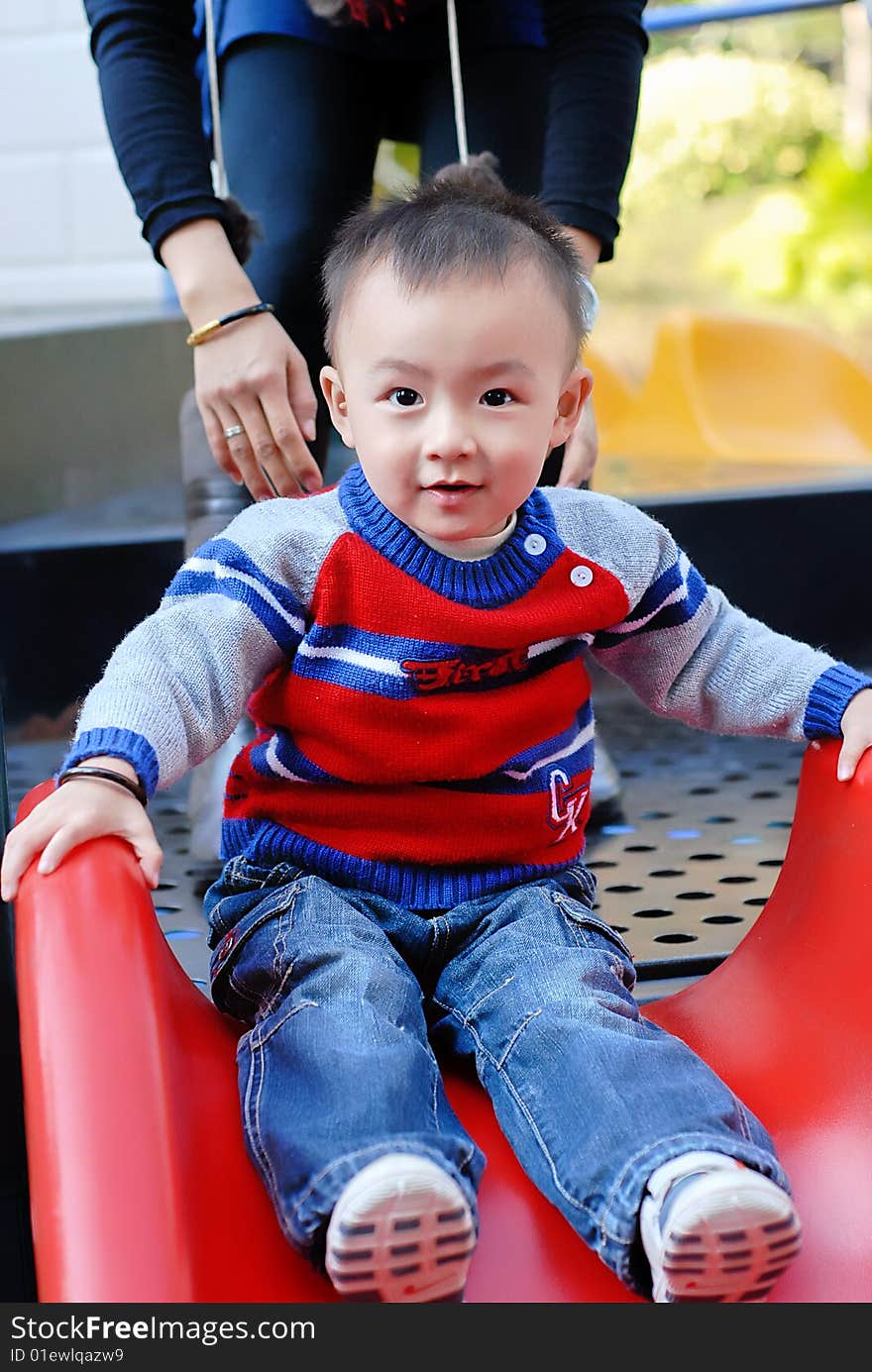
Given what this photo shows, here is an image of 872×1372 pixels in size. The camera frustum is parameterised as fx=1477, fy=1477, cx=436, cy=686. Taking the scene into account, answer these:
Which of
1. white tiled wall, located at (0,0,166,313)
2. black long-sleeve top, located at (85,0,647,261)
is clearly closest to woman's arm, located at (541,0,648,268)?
black long-sleeve top, located at (85,0,647,261)

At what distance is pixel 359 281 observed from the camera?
2.80 ft

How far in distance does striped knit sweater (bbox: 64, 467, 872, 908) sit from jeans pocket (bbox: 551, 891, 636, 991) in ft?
0.11

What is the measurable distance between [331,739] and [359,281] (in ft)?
0.88

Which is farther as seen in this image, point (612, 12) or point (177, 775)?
point (612, 12)

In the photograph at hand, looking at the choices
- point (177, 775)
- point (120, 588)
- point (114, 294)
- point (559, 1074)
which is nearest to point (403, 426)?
point (177, 775)

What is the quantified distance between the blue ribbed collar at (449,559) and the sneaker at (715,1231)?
0.36 m

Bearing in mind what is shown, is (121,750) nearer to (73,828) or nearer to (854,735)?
(73,828)

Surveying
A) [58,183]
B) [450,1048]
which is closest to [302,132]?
[450,1048]

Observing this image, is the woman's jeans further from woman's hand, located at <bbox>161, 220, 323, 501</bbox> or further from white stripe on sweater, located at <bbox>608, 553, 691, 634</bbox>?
woman's hand, located at <bbox>161, 220, 323, 501</bbox>

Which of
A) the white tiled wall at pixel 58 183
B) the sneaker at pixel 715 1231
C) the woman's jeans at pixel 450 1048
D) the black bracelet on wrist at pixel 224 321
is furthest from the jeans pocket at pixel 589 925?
the white tiled wall at pixel 58 183

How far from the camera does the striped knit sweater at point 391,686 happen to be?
0.86 m

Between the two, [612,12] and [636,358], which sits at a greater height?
[612,12]

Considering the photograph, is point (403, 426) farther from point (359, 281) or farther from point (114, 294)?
point (114, 294)

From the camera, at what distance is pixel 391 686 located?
0.86 m
